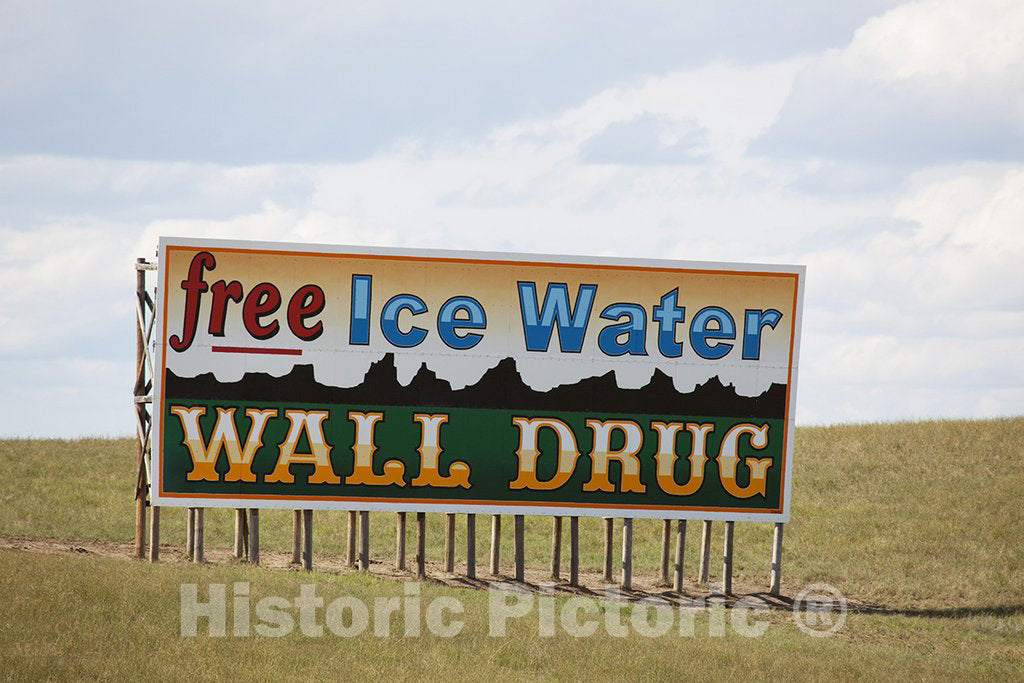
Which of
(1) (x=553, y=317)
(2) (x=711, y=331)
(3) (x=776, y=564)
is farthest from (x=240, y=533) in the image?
(3) (x=776, y=564)

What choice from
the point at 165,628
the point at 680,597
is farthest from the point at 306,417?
the point at 680,597

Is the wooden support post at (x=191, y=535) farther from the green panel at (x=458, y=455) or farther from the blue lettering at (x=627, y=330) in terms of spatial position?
the blue lettering at (x=627, y=330)

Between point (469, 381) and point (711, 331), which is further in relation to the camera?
point (711, 331)

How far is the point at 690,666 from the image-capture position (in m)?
18.9

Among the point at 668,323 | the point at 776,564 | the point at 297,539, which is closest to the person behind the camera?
the point at 668,323

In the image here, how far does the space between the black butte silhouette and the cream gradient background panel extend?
0.58ft

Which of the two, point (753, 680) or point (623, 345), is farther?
point (623, 345)

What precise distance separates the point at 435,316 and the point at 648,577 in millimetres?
9989

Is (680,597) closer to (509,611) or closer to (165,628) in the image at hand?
(509,611)

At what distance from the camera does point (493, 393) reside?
27.0 metres

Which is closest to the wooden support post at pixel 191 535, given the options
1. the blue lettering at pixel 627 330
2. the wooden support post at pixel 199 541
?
the wooden support post at pixel 199 541

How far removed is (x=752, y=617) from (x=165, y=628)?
13.7 meters

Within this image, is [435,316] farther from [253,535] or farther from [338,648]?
[338,648]

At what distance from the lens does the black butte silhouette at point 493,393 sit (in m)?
26.6
